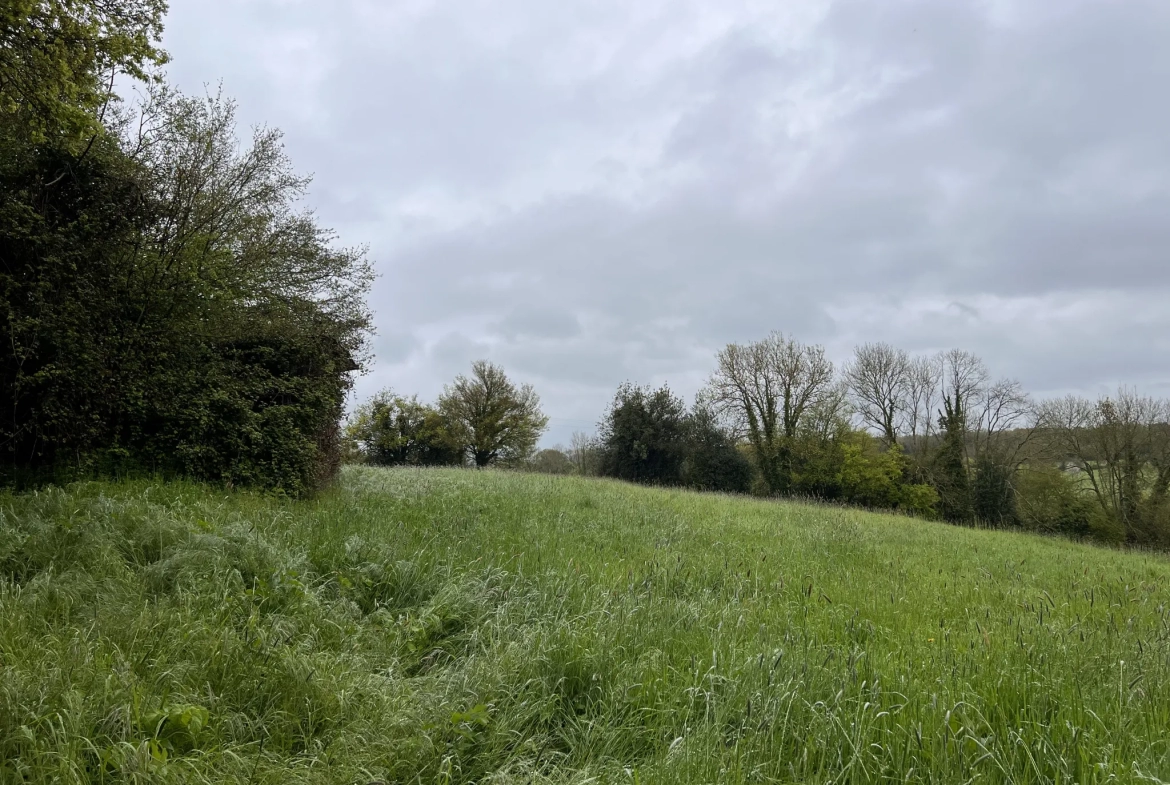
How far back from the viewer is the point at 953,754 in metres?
2.44

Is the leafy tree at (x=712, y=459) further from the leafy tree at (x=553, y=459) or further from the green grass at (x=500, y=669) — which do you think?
the green grass at (x=500, y=669)

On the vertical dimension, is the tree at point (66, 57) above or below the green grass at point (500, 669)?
above

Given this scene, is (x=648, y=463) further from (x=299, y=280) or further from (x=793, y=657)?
(x=793, y=657)

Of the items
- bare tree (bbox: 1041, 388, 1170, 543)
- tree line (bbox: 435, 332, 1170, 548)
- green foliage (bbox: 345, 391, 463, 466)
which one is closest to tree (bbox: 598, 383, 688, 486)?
tree line (bbox: 435, 332, 1170, 548)

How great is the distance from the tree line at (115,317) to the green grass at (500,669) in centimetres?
193

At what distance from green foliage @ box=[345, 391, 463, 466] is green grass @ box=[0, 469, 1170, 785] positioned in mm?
33226

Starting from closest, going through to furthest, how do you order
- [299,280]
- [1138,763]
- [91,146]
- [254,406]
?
[1138,763] → [91,146] → [254,406] → [299,280]

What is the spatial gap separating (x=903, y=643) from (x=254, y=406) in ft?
31.0

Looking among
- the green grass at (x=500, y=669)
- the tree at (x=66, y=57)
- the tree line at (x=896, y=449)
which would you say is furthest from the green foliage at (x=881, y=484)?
the tree at (x=66, y=57)

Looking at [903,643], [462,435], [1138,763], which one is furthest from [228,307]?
[462,435]

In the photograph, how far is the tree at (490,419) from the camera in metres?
41.1

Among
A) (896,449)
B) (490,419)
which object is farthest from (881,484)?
(490,419)

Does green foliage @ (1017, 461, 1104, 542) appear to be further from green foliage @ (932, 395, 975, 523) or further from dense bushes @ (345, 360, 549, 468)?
dense bushes @ (345, 360, 549, 468)

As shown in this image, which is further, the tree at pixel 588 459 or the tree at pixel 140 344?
the tree at pixel 588 459
